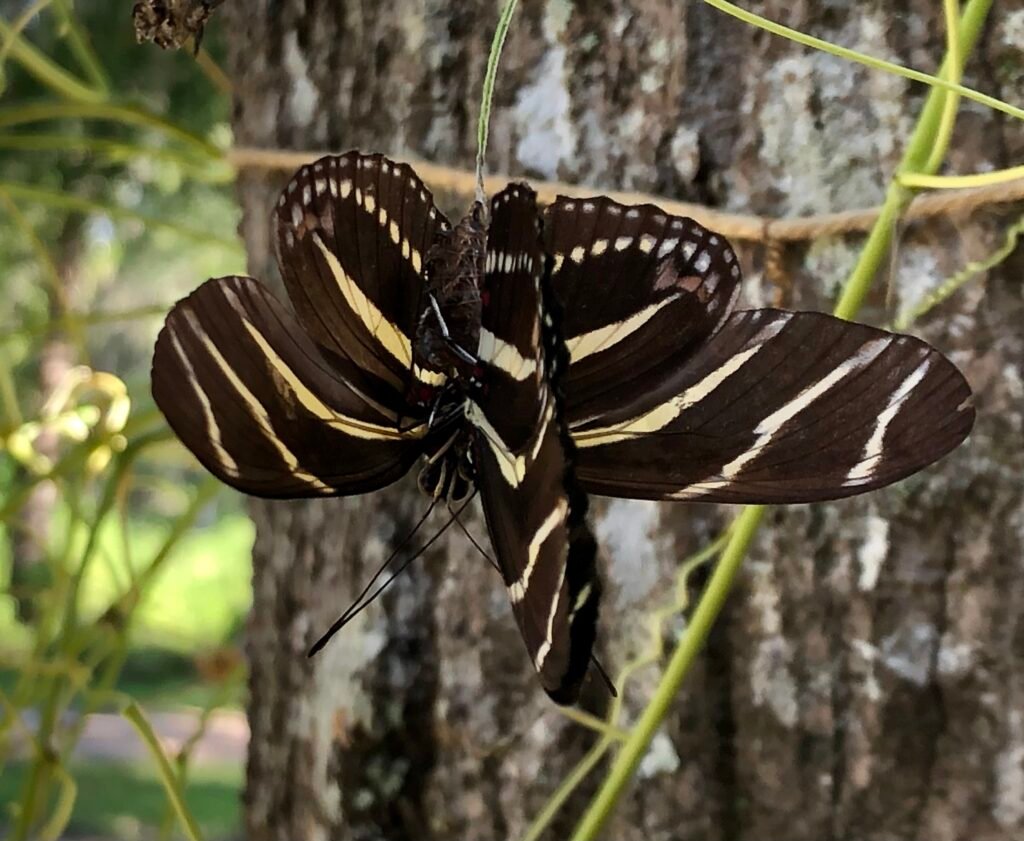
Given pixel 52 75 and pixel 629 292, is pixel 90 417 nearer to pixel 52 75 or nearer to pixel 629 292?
pixel 52 75

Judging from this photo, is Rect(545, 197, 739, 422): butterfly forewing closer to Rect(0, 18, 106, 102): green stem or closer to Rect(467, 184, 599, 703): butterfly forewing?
Rect(467, 184, 599, 703): butterfly forewing

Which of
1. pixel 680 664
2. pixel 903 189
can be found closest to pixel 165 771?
pixel 680 664

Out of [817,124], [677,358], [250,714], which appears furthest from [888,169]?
[250,714]

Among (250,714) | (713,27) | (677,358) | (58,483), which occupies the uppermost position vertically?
(713,27)

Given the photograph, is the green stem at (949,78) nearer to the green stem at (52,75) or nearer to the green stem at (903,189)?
the green stem at (903,189)

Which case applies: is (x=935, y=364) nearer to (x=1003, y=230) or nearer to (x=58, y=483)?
(x=1003, y=230)

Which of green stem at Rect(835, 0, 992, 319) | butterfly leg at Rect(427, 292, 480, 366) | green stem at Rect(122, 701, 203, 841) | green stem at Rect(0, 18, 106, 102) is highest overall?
green stem at Rect(0, 18, 106, 102)

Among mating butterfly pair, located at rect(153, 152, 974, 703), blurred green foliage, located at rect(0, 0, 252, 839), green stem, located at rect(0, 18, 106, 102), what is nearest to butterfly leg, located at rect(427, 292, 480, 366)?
mating butterfly pair, located at rect(153, 152, 974, 703)
